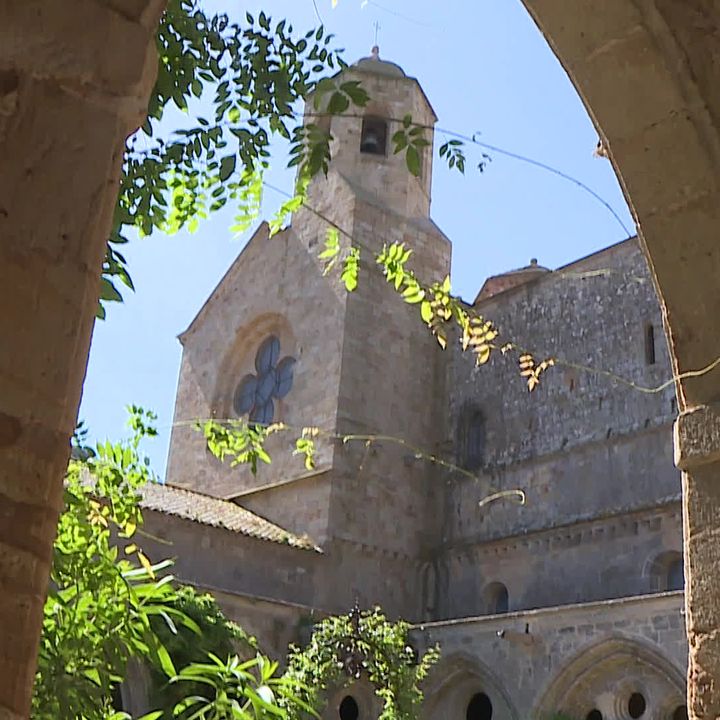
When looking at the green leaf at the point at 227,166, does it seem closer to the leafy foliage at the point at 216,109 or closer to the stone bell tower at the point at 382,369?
the leafy foliage at the point at 216,109

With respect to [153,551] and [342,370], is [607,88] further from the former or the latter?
[342,370]

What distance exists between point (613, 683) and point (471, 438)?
5065mm

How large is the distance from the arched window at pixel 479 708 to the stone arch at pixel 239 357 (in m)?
6.74

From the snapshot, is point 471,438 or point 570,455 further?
point 471,438

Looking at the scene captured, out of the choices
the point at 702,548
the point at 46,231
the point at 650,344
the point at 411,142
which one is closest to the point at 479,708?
the point at 650,344

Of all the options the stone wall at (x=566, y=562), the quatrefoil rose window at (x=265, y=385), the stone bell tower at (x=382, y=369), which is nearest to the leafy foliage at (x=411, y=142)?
the stone wall at (x=566, y=562)

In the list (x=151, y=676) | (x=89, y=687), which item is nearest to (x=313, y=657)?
(x=151, y=676)

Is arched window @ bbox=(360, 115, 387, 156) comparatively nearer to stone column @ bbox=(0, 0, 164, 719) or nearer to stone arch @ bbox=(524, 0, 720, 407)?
stone arch @ bbox=(524, 0, 720, 407)

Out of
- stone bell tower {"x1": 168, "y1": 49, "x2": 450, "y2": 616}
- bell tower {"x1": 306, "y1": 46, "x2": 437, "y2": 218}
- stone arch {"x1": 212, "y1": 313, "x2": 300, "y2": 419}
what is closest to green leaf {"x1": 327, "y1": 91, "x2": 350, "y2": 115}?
stone bell tower {"x1": 168, "y1": 49, "x2": 450, "y2": 616}

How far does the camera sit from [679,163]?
84.5 inches

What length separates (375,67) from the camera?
58.9 ft

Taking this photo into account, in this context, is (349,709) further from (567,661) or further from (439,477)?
(439,477)

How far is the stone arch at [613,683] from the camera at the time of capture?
1083cm

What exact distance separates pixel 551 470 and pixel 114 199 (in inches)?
519
